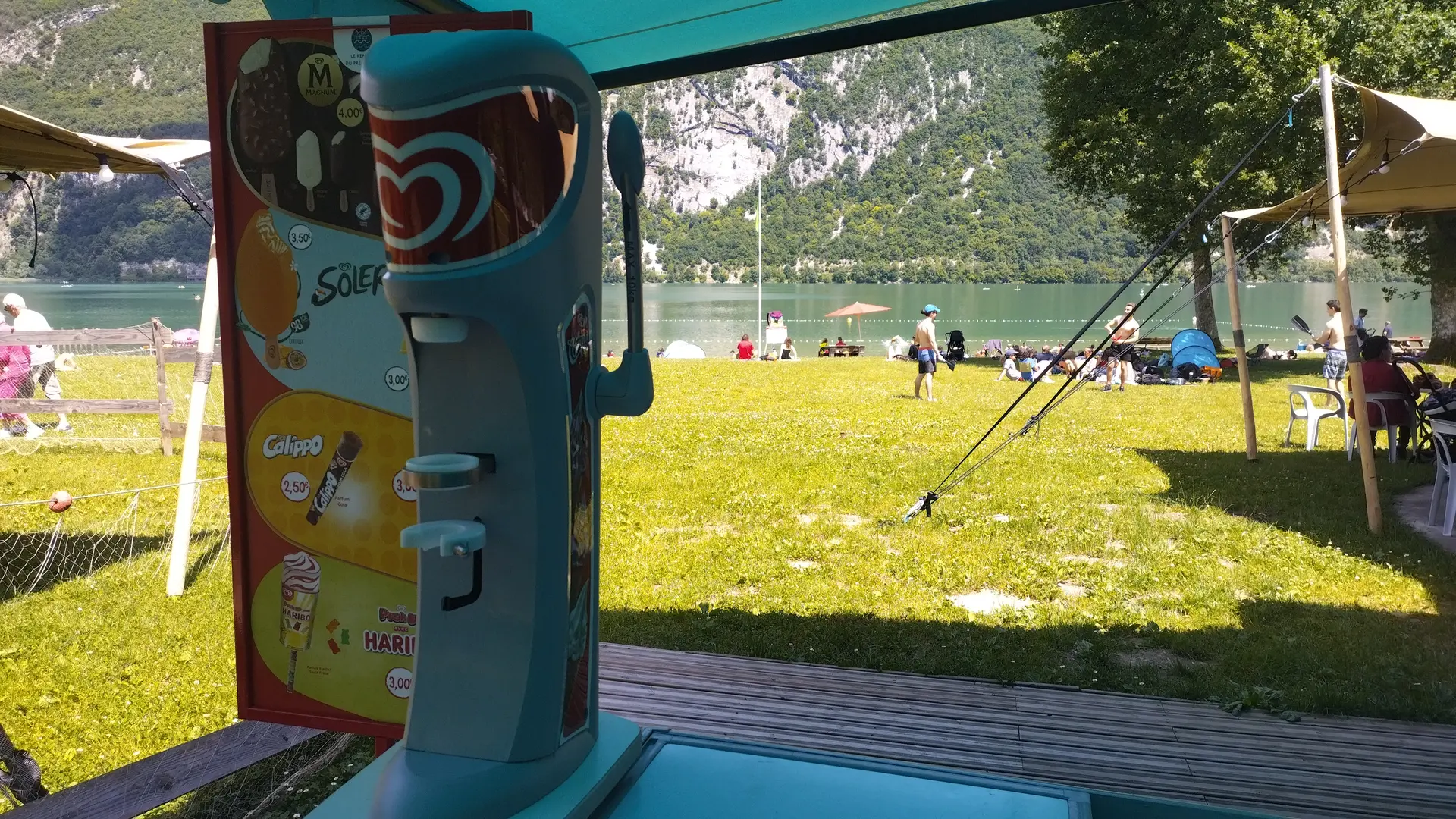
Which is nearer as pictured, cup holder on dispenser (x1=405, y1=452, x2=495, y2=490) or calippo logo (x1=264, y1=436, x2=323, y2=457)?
cup holder on dispenser (x1=405, y1=452, x2=495, y2=490)

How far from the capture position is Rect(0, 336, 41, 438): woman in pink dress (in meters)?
9.01

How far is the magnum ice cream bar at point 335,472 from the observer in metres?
2.38

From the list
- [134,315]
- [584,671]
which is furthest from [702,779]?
[134,315]

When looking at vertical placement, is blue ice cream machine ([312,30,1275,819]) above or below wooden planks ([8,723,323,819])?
above

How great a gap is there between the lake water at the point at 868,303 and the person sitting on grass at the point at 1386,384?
11.5 metres

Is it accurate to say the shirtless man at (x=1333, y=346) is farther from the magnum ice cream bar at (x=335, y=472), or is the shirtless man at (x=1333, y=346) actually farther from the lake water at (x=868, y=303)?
the magnum ice cream bar at (x=335, y=472)

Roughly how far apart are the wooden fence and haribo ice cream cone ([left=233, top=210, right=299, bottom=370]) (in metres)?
6.54

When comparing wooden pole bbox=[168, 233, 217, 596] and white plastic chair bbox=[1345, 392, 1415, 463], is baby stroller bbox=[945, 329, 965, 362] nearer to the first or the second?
white plastic chair bbox=[1345, 392, 1415, 463]

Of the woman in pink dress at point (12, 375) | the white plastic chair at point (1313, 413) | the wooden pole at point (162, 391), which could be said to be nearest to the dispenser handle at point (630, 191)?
the wooden pole at point (162, 391)

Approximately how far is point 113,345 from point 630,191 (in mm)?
8496

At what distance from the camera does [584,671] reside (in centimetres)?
174

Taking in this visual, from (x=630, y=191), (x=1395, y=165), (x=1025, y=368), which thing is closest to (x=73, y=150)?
(x=630, y=191)

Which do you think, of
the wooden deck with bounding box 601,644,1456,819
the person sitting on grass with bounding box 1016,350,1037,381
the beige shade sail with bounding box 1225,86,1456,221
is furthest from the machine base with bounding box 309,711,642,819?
the person sitting on grass with bounding box 1016,350,1037,381

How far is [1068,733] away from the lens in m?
3.08
